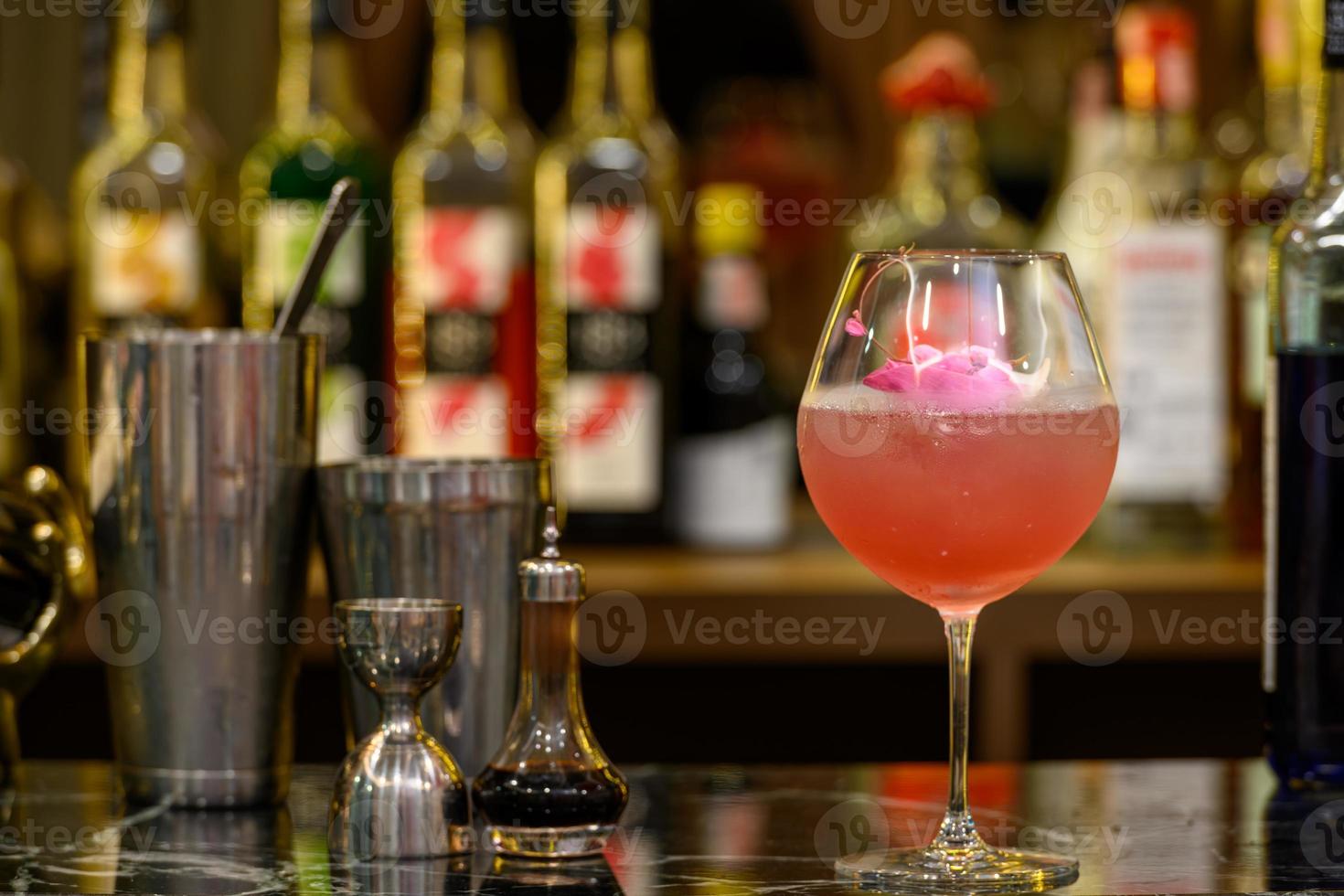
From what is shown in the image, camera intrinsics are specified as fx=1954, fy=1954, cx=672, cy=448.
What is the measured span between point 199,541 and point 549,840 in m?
0.23

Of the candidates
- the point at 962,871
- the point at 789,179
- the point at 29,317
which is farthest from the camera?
the point at 789,179

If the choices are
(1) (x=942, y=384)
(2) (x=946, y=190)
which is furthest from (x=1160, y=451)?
(1) (x=942, y=384)

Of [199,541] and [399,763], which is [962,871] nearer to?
[399,763]

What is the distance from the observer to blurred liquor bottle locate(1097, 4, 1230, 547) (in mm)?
1815

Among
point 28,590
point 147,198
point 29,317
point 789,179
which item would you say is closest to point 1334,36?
point 28,590

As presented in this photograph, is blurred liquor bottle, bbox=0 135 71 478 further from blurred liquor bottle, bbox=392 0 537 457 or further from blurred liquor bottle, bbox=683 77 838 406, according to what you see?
blurred liquor bottle, bbox=683 77 838 406

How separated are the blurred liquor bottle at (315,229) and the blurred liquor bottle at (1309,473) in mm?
997

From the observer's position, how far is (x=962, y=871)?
0.77 metres

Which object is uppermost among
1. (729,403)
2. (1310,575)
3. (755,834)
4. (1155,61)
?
(1155,61)

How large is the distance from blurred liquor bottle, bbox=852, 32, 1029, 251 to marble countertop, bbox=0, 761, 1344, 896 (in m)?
0.94

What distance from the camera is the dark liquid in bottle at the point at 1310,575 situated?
950 mm

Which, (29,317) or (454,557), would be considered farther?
(29,317)

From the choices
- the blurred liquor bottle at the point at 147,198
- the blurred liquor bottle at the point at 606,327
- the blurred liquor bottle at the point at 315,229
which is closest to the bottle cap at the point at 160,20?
the blurred liquor bottle at the point at 147,198

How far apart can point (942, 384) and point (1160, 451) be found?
1089 mm
